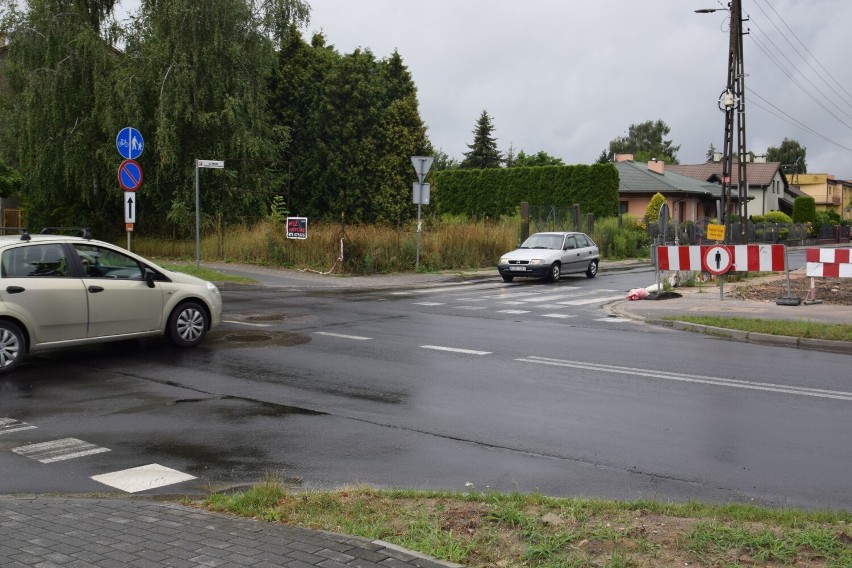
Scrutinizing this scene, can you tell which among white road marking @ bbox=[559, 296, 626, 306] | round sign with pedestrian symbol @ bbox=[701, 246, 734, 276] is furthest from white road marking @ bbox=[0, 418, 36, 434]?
round sign with pedestrian symbol @ bbox=[701, 246, 734, 276]

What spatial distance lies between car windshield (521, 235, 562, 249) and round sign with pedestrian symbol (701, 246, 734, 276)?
28.3 ft

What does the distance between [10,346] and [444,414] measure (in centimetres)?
533

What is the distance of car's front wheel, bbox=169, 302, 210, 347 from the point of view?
11.8 m

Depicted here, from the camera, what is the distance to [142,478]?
607cm

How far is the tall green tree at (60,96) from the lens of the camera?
32.7 meters

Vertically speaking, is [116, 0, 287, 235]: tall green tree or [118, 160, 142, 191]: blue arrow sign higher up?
→ [116, 0, 287, 235]: tall green tree

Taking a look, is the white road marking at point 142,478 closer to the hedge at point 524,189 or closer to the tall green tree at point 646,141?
the hedge at point 524,189

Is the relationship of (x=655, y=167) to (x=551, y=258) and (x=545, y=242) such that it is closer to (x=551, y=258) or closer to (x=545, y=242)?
(x=545, y=242)

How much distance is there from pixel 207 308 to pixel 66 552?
816 cm

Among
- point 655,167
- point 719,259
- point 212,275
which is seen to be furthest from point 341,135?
point 655,167

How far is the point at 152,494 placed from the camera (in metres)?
5.67

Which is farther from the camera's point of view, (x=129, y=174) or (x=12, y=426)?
(x=129, y=174)

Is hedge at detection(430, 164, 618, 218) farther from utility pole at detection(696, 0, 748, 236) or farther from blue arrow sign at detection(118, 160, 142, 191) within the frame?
blue arrow sign at detection(118, 160, 142, 191)

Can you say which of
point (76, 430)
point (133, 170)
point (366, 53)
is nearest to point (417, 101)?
point (366, 53)
